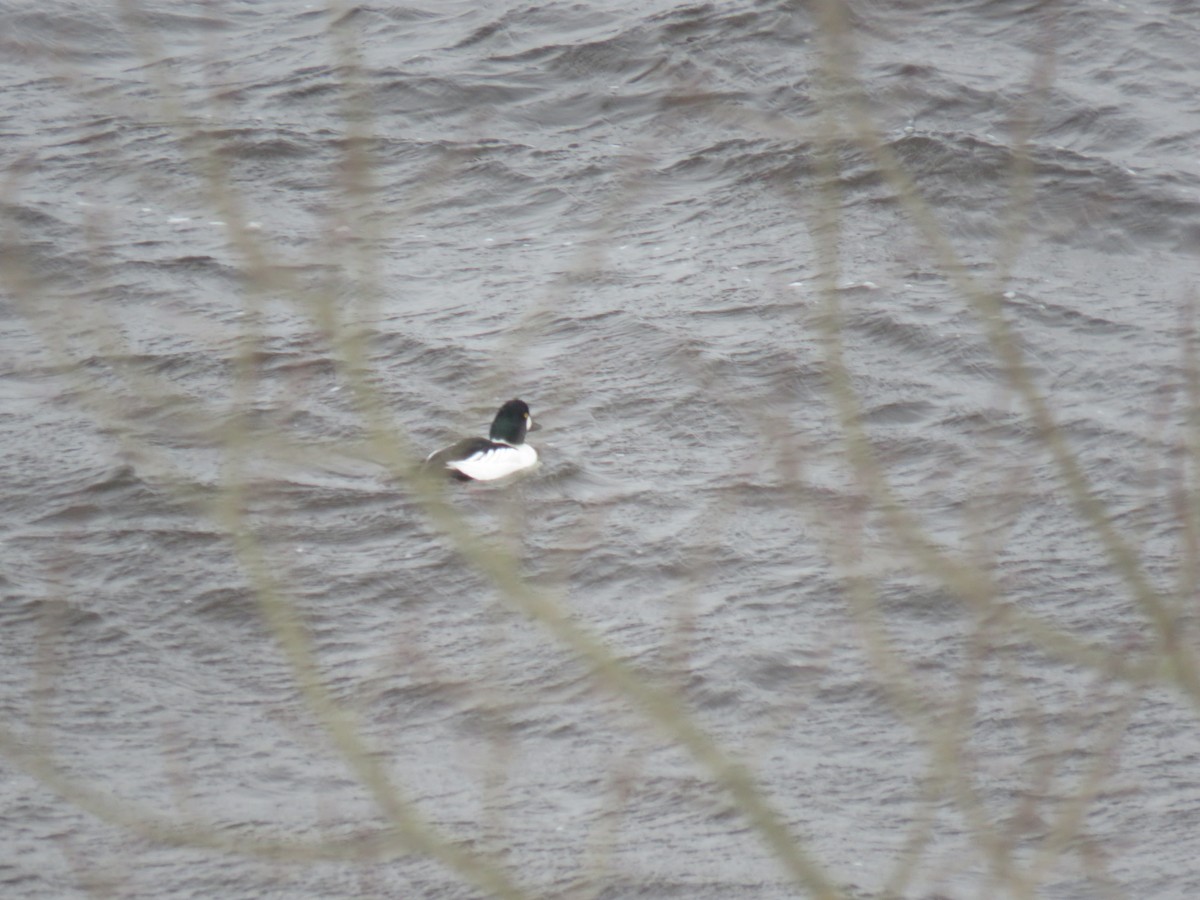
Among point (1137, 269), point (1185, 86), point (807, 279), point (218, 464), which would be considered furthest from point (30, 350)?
point (1185, 86)

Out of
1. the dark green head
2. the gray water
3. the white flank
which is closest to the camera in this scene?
the gray water

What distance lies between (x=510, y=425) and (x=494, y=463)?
1.45 feet

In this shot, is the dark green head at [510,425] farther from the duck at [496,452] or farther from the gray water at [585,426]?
the gray water at [585,426]

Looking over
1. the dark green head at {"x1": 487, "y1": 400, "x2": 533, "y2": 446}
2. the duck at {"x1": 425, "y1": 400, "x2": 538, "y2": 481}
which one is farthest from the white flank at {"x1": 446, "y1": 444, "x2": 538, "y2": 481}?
the dark green head at {"x1": 487, "y1": 400, "x2": 533, "y2": 446}

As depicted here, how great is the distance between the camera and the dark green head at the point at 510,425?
8633 mm

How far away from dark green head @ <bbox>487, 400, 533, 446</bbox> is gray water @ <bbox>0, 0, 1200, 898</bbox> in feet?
0.67

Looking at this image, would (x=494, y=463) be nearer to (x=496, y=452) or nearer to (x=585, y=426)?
(x=496, y=452)

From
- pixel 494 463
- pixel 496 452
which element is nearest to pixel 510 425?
pixel 496 452

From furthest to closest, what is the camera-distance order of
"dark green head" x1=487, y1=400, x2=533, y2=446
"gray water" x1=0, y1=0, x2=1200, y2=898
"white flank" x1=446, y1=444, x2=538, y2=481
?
"dark green head" x1=487, y1=400, x2=533, y2=446 < "white flank" x1=446, y1=444, x2=538, y2=481 < "gray water" x1=0, y1=0, x2=1200, y2=898

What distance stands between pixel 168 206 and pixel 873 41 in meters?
4.64

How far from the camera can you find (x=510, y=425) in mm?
8633

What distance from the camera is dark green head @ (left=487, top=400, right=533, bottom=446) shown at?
28.3 feet

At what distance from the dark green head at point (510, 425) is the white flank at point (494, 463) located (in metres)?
0.12

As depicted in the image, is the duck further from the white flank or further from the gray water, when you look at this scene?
the gray water
